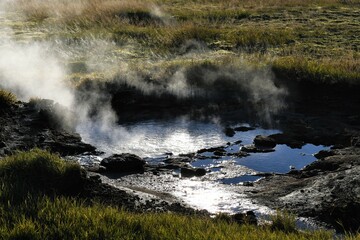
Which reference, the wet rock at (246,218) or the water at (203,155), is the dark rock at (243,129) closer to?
the water at (203,155)

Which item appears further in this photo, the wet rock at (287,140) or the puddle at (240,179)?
the wet rock at (287,140)

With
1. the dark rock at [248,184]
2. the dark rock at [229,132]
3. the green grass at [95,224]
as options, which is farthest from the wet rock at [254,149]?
the green grass at [95,224]

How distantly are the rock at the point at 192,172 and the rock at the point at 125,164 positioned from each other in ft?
2.82

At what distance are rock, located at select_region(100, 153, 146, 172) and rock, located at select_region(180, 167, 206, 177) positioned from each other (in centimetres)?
86

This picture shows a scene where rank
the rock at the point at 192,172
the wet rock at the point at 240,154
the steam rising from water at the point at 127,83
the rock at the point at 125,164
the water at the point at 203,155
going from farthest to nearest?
1. the steam rising from water at the point at 127,83
2. the wet rock at the point at 240,154
3. the rock at the point at 125,164
4. the rock at the point at 192,172
5. the water at the point at 203,155

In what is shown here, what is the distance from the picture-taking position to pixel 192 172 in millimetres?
11453

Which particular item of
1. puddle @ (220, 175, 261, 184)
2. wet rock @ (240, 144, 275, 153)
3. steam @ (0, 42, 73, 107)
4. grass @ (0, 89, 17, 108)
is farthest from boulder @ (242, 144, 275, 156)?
grass @ (0, 89, 17, 108)

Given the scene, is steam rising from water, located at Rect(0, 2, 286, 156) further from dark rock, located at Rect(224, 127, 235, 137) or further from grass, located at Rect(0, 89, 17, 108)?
grass, located at Rect(0, 89, 17, 108)

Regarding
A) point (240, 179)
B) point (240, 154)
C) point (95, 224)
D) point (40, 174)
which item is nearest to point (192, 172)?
point (240, 179)

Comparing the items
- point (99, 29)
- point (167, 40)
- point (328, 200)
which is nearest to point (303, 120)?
point (328, 200)

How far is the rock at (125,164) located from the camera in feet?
37.8

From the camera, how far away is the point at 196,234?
22.0ft

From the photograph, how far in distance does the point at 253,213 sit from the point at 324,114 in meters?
6.74

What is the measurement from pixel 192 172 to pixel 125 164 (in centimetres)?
136
